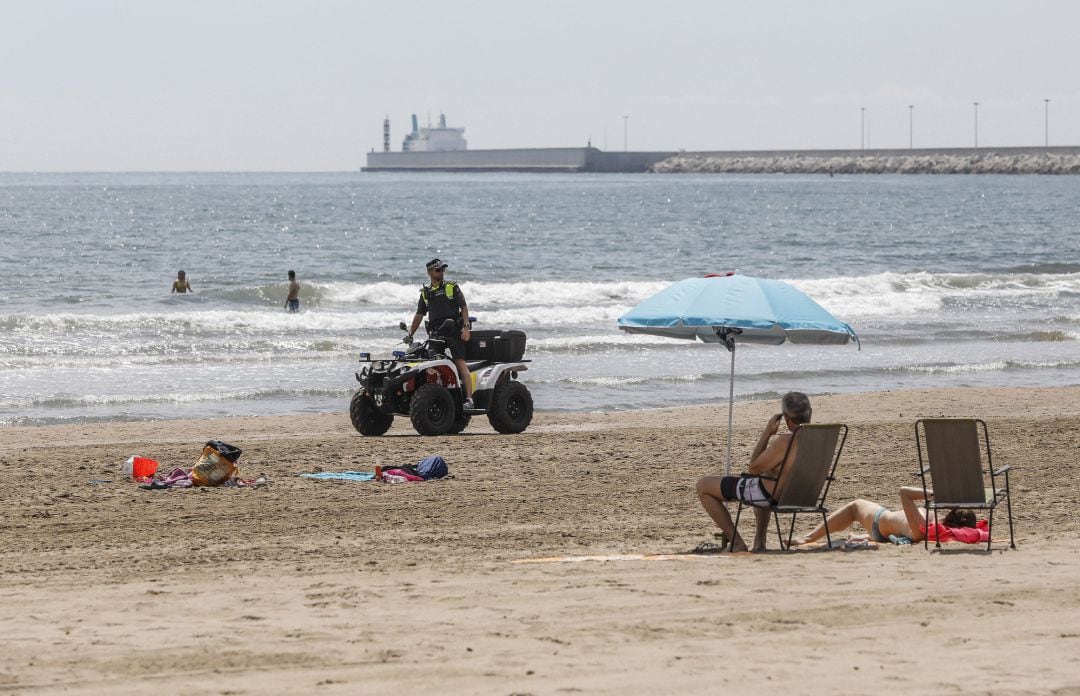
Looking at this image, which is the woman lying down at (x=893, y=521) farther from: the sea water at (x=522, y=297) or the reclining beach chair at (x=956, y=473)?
the sea water at (x=522, y=297)

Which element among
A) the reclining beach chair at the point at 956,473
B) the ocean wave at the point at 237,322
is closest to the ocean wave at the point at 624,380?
the ocean wave at the point at 237,322

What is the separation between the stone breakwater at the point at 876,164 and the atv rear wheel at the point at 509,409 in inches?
5773

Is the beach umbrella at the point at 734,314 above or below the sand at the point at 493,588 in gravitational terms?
above

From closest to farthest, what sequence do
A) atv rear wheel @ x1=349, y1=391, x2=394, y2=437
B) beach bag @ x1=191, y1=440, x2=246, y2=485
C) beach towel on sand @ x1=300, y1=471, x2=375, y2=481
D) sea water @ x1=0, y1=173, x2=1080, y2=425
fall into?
beach bag @ x1=191, y1=440, x2=246, y2=485
beach towel on sand @ x1=300, y1=471, x2=375, y2=481
atv rear wheel @ x1=349, y1=391, x2=394, y2=437
sea water @ x1=0, y1=173, x2=1080, y2=425

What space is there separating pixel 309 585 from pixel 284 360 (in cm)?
1419

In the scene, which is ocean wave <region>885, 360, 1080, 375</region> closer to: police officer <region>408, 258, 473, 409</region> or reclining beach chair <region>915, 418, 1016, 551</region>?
police officer <region>408, 258, 473, 409</region>

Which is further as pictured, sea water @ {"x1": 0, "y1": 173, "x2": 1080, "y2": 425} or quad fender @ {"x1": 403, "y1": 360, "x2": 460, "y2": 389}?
sea water @ {"x1": 0, "y1": 173, "x2": 1080, "y2": 425}

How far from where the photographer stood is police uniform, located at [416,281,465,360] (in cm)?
1276

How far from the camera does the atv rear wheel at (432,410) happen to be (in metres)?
13.1

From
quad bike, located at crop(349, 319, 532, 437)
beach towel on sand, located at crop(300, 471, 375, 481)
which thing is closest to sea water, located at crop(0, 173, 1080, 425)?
quad bike, located at crop(349, 319, 532, 437)

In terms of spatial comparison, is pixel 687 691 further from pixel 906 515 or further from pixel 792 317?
pixel 792 317

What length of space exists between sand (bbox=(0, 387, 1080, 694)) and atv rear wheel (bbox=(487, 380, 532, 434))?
4.46 ft

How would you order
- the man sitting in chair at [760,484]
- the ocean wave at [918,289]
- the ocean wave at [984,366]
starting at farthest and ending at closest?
the ocean wave at [918,289] → the ocean wave at [984,366] → the man sitting in chair at [760,484]

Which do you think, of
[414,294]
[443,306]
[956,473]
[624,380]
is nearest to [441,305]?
[443,306]
